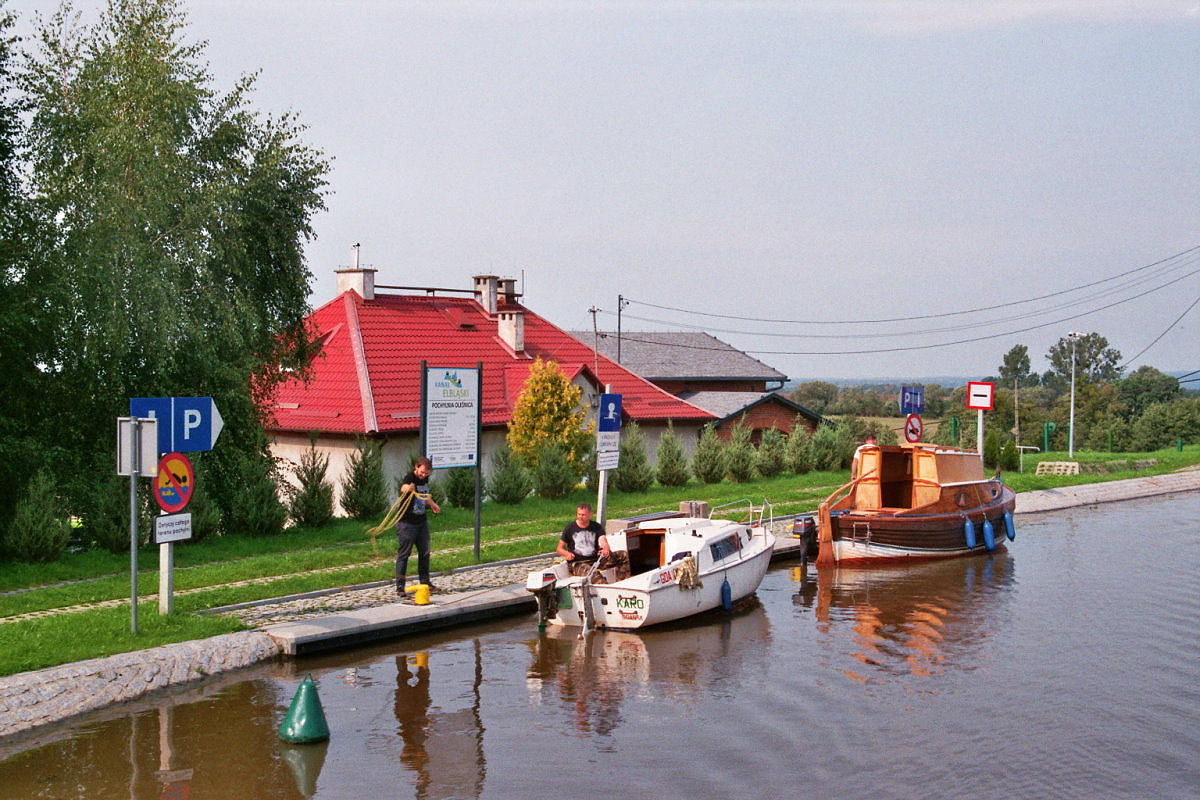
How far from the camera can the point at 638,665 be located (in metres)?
15.1

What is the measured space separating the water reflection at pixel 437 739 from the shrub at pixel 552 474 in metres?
14.3

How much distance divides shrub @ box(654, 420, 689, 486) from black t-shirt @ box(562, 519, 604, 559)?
51.8 ft

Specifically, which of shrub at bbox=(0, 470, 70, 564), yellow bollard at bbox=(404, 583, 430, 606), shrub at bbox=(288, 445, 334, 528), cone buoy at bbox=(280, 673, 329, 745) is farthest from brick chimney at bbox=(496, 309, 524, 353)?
cone buoy at bbox=(280, 673, 329, 745)

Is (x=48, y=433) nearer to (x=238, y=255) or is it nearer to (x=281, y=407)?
(x=238, y=255)

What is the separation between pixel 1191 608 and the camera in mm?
18875

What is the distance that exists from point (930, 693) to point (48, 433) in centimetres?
1666

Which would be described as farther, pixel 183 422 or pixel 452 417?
pixel 452 417

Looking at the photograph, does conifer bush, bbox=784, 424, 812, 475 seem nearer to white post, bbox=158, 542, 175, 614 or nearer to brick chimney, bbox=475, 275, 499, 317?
brick chimney, bbox=475, 275, 499, 317

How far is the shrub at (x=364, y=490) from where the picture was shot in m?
25.4

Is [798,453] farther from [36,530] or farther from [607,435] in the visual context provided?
[36,530]

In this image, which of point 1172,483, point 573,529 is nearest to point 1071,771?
point 573,529

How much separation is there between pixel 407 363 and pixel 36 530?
17.6 m

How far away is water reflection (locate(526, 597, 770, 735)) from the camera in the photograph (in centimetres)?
1337

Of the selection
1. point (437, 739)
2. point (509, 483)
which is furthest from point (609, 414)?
point (437, 739)
